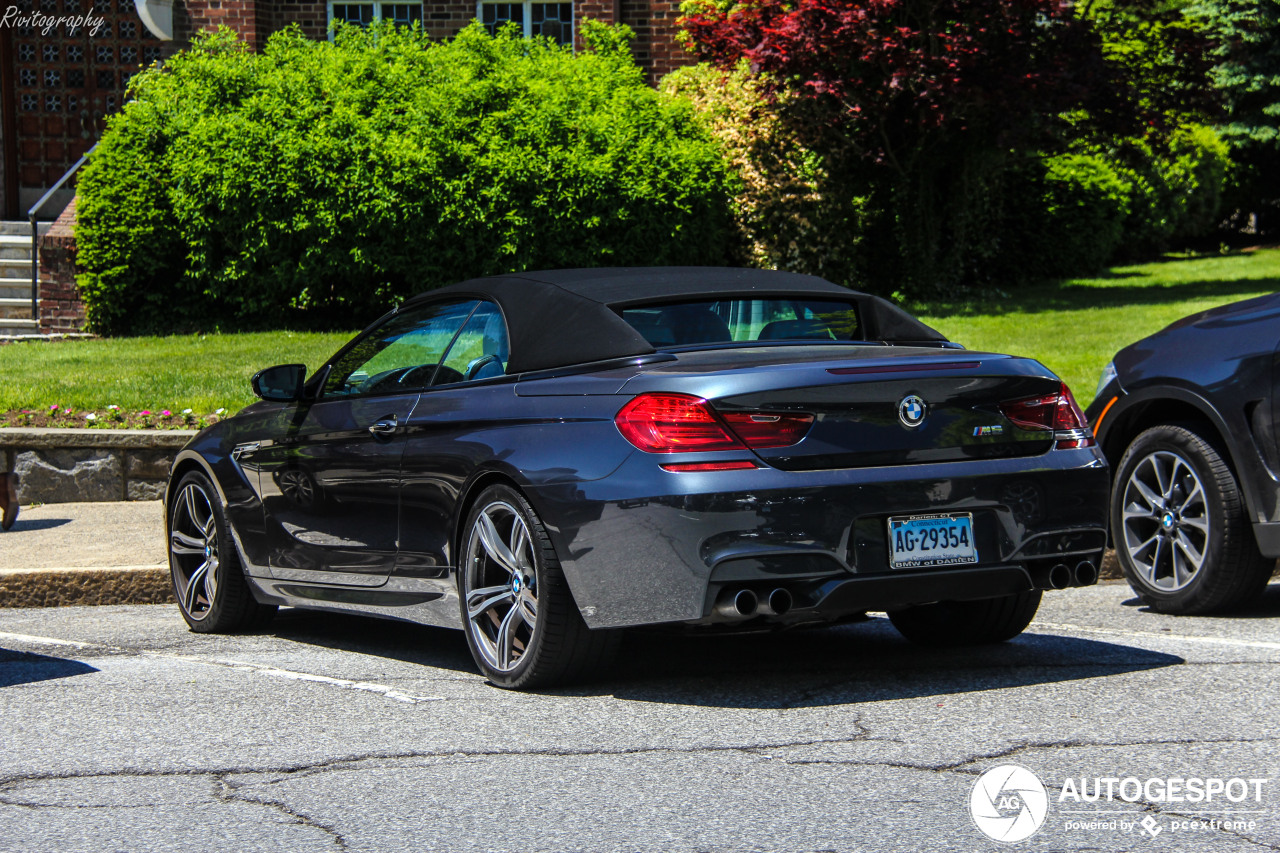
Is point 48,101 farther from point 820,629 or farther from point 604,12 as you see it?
point 820,629

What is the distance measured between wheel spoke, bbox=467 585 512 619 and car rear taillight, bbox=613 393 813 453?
2.67 ft

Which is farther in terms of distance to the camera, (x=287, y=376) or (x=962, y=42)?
(x=962, y=42)

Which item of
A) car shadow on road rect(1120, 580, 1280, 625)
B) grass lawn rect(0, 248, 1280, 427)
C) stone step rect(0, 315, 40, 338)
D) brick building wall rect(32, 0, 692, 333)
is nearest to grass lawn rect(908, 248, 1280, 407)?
grass lawn rect(0, 248, 1280, 427)

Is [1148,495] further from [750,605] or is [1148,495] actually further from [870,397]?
[750,605]

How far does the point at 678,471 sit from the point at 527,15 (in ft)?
57.5

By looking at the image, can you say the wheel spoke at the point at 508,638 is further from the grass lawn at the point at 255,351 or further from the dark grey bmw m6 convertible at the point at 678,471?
the grass lawn at the point at 255,351

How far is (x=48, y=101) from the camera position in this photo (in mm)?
20406

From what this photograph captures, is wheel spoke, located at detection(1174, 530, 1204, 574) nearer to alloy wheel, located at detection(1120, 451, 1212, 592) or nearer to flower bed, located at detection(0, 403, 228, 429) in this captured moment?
alloy wheel, located at detection(1120, 451, 1212, 592)

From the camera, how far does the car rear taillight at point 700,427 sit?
188 inches

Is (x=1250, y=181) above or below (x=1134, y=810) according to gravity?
above

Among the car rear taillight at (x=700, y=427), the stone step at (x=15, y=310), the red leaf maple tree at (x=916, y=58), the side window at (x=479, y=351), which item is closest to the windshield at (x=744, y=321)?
the side window at (x=479, y=351)

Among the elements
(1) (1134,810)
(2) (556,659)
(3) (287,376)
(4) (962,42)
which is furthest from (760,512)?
(4) (962,42)

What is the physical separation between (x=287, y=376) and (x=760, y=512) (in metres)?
2.57

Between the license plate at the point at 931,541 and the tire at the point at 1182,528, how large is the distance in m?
2.08
